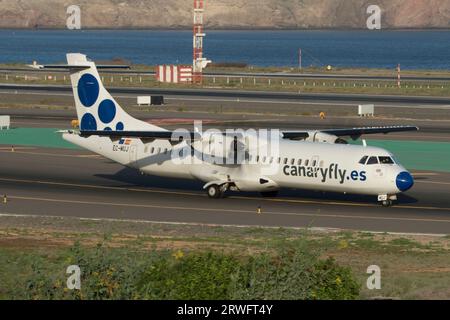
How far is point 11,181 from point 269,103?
4715 centimetres

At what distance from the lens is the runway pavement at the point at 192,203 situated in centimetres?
3956

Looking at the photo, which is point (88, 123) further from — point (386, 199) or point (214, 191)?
point (386, 199)

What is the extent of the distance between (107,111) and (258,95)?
2224 inches

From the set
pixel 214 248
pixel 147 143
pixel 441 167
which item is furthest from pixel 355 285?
pixel 441 167

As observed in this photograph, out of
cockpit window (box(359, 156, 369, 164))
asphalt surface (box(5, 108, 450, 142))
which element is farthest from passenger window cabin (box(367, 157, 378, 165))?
asphalt surface (box(5, 108, 450, 142))

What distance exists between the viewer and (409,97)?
102 m

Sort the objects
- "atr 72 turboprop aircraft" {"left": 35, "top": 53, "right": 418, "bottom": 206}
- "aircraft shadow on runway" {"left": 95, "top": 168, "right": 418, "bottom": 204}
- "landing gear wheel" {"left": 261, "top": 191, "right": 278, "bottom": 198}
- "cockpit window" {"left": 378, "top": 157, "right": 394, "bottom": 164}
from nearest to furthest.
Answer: "cockpit window" {"left": 378, "top": 157, "right": 394, "bottom": 164}, "atr 72 turboprop aircraft" {"left": 35, "top": 53, "right": 418, "bottom": 206}, "aircraft shadow on runway" {"left": 95, "top": 168, "right": 418, "bottom": 204}, "landing gear wheel" {"left": 261, "top": 191, "right": 278, "bottom": 198}

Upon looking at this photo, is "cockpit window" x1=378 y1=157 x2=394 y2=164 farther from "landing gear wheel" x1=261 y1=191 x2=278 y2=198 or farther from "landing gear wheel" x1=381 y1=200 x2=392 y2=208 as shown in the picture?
"landing gear wheel" x1=261 y1=191 x2=278 y2=198

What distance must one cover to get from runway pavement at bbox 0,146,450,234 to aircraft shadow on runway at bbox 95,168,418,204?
0.14ft

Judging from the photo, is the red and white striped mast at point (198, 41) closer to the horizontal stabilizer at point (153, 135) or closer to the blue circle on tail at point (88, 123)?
the blue circle on tail at point (88, 123)

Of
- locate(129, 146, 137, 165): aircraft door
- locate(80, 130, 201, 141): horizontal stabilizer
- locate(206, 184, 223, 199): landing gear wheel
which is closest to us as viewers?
locate(80, 130, 201, 141): horizontal stabilizer

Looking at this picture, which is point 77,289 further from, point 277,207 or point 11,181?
point 11,181

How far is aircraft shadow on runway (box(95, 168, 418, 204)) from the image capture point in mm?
45031

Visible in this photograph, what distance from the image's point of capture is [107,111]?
48219 mm
